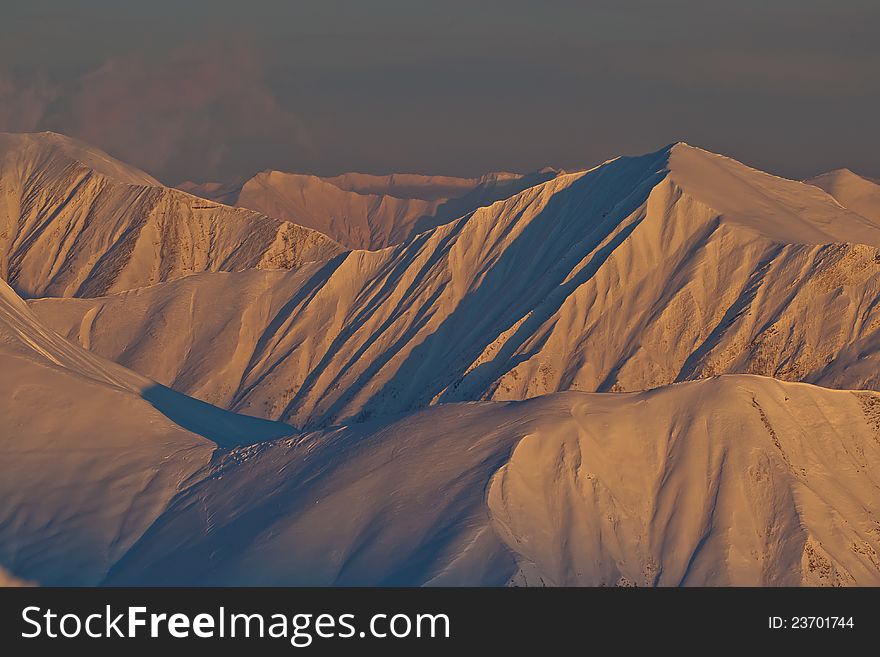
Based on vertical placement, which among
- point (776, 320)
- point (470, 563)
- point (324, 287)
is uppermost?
point (324, 287)

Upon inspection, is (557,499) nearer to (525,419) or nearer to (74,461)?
(525,419)

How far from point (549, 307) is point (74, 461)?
54.0m

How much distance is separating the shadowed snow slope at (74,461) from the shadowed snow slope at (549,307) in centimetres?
3522

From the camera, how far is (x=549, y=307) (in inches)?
6152

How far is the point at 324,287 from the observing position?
19062 cm

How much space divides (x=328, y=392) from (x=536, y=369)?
29.5 m

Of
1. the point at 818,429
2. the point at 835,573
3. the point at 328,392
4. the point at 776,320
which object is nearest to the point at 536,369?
the point at 776,320

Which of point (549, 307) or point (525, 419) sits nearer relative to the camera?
point (525, 419)

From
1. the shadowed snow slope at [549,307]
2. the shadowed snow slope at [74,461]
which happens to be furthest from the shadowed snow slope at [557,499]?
the shadowed snow slope at [549,307]

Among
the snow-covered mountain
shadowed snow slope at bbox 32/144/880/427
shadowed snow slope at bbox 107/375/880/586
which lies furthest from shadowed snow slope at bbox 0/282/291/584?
shadowed snow slope at bbox 32/144/880/427

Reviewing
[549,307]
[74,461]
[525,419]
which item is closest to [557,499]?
[525,419]

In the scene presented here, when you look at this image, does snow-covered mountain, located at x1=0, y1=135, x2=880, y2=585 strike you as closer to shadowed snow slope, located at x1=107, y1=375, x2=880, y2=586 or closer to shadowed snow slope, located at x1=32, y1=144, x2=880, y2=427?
shadowed snow slope, located at x1=107, y1=375, x2=880, y2=586

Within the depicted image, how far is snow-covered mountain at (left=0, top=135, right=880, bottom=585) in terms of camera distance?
310 ft
